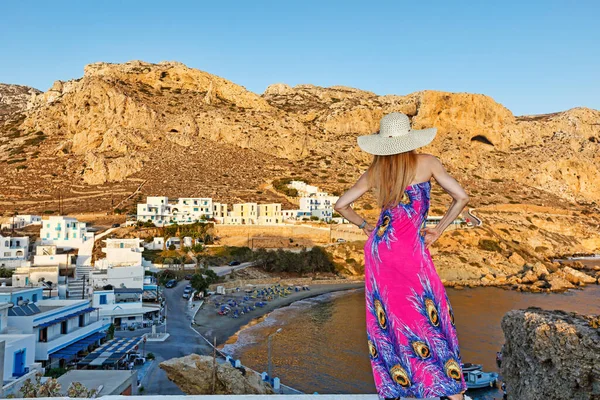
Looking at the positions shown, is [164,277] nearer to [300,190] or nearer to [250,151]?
[300,190]

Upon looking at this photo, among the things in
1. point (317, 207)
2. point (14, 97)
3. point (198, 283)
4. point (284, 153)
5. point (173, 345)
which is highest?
point (14, 97)

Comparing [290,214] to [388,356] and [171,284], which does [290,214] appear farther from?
[388,356]

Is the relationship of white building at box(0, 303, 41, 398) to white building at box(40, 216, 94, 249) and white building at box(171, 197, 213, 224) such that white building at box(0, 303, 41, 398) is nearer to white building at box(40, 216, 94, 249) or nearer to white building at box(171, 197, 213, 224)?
white building at box(40, 216, 94, 249)

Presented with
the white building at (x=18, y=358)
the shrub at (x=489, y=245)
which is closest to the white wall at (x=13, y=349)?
the white building at (x=18, y=358)

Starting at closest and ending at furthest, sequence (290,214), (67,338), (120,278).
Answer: (67,338) < (120,278) < (290,214)

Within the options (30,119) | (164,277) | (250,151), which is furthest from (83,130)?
(164,277)

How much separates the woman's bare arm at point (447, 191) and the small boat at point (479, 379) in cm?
1662

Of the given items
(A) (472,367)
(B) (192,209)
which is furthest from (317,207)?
(A) (472,367)

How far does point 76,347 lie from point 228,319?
12735 mm

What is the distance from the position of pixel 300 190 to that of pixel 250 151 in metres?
18.9

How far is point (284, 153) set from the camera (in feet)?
260

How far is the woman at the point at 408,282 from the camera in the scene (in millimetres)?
2582

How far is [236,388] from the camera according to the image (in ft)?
38.4

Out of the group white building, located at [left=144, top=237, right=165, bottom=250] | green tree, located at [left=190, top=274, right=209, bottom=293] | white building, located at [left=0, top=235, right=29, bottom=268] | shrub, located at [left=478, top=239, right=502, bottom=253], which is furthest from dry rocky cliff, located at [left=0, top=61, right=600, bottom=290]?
white building, located at [left=0, top=235, right=29, bottom=268]
